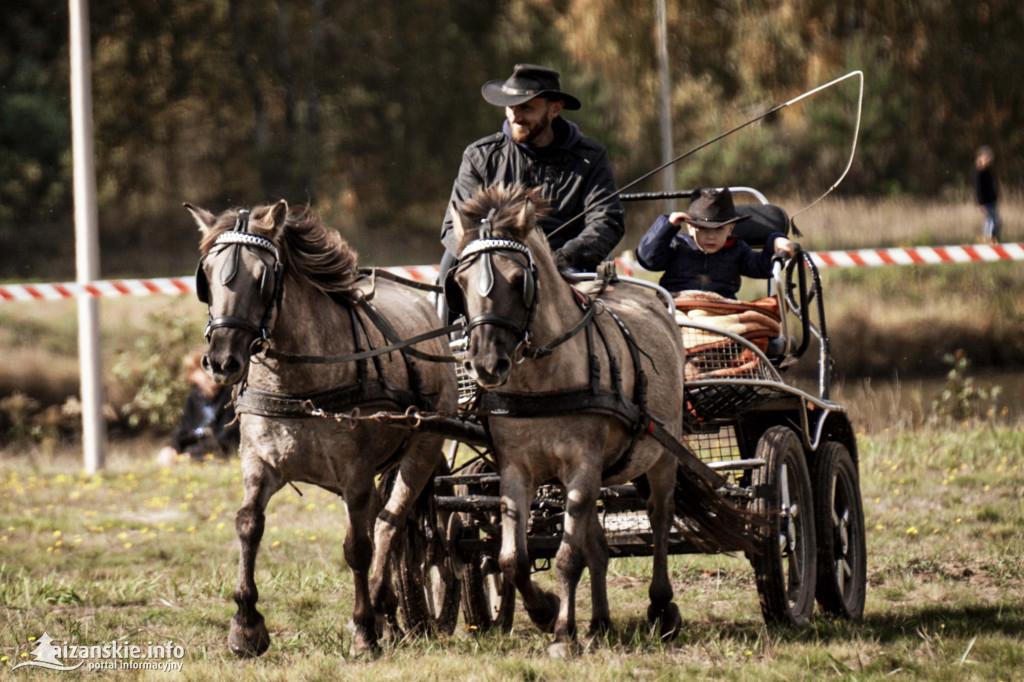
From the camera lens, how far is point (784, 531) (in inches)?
241

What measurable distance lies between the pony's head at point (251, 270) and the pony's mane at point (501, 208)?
689 millimetres

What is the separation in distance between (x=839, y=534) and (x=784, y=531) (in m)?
0.64

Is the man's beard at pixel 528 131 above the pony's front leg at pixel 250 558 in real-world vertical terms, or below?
above

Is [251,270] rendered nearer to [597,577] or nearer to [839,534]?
[597,577]

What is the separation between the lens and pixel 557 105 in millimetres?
5945

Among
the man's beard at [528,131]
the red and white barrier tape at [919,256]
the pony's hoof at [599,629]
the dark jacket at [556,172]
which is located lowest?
the pony's hoof at [599,629]

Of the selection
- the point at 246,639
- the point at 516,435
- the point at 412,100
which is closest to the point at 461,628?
the point at 246,639

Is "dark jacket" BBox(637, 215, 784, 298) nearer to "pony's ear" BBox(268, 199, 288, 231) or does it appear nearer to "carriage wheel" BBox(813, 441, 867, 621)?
"carriage wheel" BBox(813, 441, 867, 621)

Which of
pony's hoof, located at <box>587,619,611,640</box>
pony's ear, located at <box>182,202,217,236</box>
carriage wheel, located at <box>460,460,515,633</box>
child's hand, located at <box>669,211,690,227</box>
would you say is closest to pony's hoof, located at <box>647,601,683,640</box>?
pony's hoof, located at <box>587,619,611,640</box>

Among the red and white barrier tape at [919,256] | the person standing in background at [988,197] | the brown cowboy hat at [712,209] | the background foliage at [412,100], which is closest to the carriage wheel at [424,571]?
the brown cowboy hat at [712,209]

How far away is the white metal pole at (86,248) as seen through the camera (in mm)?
10656

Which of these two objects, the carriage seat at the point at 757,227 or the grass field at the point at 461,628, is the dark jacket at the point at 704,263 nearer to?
the carriage seat at the point at 757,227

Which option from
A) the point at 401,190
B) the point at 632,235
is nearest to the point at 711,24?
the point at 632,235

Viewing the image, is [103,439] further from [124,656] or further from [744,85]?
[744,85]
